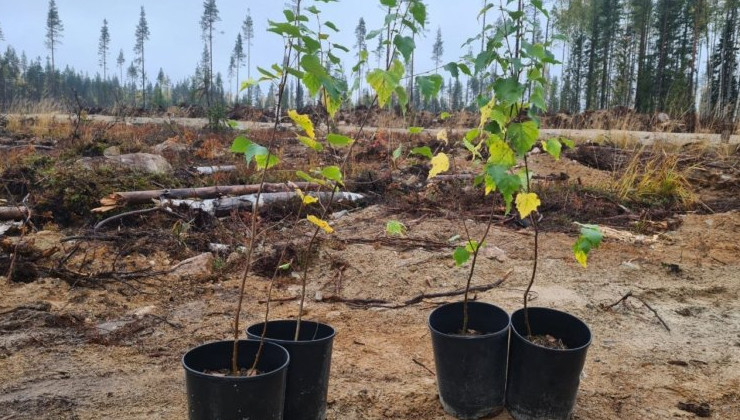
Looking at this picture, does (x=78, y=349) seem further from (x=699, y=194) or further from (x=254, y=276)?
(x=699, y=194)

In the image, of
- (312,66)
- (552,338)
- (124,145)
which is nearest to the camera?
(312,66)

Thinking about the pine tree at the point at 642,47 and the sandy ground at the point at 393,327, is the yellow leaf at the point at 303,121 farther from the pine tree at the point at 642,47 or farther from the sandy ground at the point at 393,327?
the pine tree at the point at 642,47

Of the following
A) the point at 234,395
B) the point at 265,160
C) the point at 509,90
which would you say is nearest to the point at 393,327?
the point at 234,395

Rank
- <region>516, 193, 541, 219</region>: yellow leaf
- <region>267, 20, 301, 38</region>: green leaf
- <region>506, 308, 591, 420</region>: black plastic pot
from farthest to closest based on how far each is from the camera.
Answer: <region>506, 308, 591, 420</region>: black plastic pot
<region>516, 193, 541, 219</region>: yellow leaf
<region>267, 20, 301, 38</region>: green leaf

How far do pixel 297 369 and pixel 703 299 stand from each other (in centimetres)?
332

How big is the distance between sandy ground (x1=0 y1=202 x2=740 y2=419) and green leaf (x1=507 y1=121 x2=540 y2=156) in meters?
1.20

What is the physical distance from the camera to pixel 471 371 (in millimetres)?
2025

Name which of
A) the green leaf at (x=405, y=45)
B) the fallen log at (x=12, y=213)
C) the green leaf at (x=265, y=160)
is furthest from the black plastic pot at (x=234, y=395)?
the fallen log at (x=12, y=213)

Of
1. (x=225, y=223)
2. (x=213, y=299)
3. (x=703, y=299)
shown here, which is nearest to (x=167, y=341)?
(x=213, y=299)

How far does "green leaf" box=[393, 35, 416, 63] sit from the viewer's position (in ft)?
5.21

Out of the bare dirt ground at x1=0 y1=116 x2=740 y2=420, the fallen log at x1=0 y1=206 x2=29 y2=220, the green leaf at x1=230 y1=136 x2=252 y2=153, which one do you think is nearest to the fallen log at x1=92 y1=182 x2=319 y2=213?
the bare dirt ground at x1=0 y1=116 x2=740 y2=420

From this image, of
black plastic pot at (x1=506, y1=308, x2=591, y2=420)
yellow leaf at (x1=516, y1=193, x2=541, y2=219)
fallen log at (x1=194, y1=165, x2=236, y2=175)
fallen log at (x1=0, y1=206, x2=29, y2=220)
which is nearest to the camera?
yellow leaf at (x1=516, y1=193, x2=541, y2=219)

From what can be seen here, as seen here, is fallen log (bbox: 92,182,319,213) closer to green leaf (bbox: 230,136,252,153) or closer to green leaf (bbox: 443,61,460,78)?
green leaf (bbox: 443,61,460,78)

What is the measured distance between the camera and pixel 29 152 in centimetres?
905
